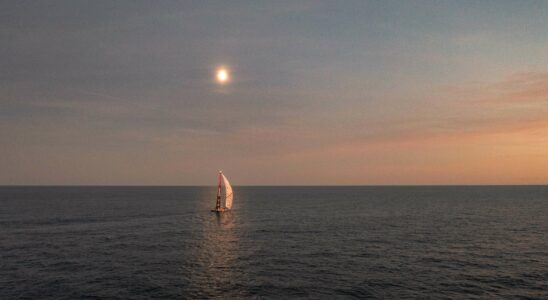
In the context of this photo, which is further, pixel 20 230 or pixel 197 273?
pixel 20 230

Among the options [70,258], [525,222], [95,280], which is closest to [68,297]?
[95,280]

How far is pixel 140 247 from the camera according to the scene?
2771 inches

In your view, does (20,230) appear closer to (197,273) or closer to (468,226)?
(197,273)

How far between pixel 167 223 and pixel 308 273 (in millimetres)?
68541

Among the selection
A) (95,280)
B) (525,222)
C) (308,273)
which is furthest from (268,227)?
(525,222)

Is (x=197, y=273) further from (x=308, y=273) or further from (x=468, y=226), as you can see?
(x=468, y=226)

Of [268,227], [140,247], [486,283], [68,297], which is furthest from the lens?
Answer: [268,227]

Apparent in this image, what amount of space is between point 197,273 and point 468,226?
8397 cm

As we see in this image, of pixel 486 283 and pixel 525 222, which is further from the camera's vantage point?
pixel 525 222

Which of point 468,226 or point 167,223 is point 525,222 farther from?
point 167,223

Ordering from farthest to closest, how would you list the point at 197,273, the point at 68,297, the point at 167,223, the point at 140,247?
the point at 167,223 → the point at 140,247 → the point at 197,273 → the point at 68,297

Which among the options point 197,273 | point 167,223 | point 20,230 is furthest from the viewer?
point 167,223

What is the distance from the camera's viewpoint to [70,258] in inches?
2392

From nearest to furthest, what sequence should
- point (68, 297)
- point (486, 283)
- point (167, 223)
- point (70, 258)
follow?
point (68, 297), point (486, 283), point (70, 258), point (167, 223)
